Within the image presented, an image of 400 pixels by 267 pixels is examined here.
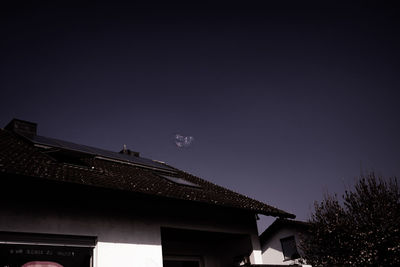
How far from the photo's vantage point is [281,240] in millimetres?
26641

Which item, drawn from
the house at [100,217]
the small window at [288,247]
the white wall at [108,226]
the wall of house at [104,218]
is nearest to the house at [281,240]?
the small window at [288,247]

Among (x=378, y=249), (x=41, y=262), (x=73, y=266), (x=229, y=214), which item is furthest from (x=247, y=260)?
(x=378, y=249)

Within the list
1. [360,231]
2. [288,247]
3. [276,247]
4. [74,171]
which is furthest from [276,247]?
[74,171]

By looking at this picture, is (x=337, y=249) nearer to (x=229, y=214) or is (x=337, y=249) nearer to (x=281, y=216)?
(x=281, y=216)

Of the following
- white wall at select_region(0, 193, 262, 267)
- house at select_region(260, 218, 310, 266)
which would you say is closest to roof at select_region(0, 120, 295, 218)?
white wall at select_region(0, 193, 262, 267)

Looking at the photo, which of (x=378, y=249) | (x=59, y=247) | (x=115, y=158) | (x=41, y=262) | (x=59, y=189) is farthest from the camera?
(x=378, y=249)

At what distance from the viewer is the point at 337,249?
1823cm

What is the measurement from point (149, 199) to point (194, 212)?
165 centimetres

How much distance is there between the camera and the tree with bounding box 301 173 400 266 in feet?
53.2

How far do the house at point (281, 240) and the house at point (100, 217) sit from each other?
15722mm

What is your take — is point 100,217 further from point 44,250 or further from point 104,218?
point 44,250

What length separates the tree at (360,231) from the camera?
16203 millimetres

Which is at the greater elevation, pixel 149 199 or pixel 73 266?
pixel 149 199

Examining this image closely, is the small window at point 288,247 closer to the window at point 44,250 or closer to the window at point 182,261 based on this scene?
the window at point 182,261
